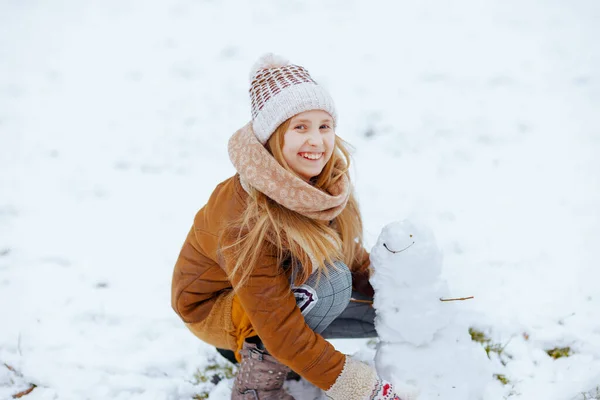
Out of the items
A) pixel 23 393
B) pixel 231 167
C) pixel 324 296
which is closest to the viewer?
pixel 324 296

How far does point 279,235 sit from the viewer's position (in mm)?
1354

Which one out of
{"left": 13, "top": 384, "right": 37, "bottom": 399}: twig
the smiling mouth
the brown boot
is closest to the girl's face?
the smiling mouth

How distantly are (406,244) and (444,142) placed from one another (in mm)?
1422

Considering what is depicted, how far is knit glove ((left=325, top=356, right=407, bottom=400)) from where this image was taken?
140cm

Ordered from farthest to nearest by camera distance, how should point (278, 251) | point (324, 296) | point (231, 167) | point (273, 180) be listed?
point (231, 167), point (324, 296), point (278, 251), point (273, 180)

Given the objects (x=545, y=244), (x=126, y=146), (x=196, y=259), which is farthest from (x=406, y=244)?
(x=126, y=146)

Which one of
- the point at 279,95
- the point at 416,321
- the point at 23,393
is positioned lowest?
the point at 23,393

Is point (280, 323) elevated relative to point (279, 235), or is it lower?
lower

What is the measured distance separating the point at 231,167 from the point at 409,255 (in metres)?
1.42

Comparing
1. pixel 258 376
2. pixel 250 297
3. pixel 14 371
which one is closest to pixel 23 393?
pixel 14 371

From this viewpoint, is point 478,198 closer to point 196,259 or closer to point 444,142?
point 444,142

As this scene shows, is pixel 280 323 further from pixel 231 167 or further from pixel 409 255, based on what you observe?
pixel 231 167

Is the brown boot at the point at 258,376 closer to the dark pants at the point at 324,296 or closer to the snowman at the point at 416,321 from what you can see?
the dark pants at the point at 324,296

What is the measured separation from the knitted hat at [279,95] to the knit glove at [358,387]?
670mm
